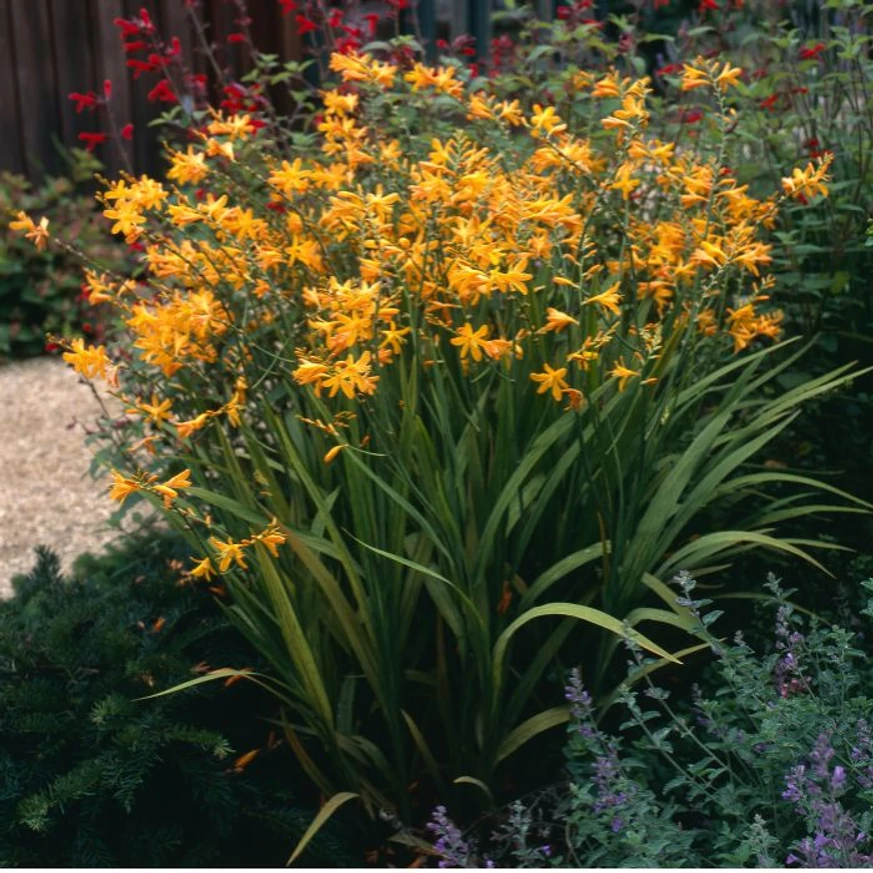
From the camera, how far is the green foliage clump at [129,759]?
102 inches

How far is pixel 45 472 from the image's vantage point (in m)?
5.66

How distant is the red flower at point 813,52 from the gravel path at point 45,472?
93.1 inches

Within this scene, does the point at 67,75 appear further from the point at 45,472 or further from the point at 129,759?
the point at 129,759

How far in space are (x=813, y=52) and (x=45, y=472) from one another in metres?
3.42

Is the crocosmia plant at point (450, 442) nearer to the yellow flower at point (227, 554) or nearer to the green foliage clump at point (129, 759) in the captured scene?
the yellow flower at point (227, 554)

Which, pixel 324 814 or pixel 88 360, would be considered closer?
pixel 324 814

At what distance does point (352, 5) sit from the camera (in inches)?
164

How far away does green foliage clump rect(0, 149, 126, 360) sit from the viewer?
6922mm

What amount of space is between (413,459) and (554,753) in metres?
0.65

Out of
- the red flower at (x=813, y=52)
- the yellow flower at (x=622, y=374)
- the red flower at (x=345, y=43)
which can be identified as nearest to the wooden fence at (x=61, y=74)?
the red flower at (x=345, y=43)

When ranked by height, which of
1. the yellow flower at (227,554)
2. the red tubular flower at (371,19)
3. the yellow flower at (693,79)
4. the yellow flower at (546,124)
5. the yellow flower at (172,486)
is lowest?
the yellow flower at (227,554)

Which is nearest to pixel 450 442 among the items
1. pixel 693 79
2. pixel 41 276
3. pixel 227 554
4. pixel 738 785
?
pixel 227 554

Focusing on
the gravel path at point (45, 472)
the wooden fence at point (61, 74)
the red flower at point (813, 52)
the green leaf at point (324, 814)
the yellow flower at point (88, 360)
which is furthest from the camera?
the wooden fence at point (61, 74)

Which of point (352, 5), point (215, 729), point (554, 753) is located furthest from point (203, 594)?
point (352, 5)
